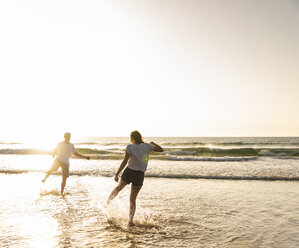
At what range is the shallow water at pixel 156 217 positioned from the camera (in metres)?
4.83

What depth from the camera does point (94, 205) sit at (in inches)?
301

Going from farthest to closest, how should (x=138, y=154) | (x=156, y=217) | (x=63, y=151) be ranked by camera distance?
(x=63, y=151), (x=156, y=217), (x=138, y=154)

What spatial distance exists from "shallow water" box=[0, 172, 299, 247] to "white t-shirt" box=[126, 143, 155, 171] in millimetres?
1314

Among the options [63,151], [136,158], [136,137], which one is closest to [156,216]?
[136,158]

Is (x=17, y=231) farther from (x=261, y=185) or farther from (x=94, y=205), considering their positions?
(x=261, y=185)

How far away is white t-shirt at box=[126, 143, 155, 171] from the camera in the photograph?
569cm

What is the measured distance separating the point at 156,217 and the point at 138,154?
1.86 m

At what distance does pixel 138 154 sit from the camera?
571cm

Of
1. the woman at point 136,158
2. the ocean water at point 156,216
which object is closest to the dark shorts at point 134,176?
the woman at point 136,158

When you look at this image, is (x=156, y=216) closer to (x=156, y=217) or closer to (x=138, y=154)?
(x=156, y=217)

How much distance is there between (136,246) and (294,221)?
3.98 m

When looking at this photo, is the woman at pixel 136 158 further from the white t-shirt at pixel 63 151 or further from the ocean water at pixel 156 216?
the white t-shirt at pixel 63 151

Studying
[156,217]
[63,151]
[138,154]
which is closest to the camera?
[138,154]

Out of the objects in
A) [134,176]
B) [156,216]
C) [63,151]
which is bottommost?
[156,216]
